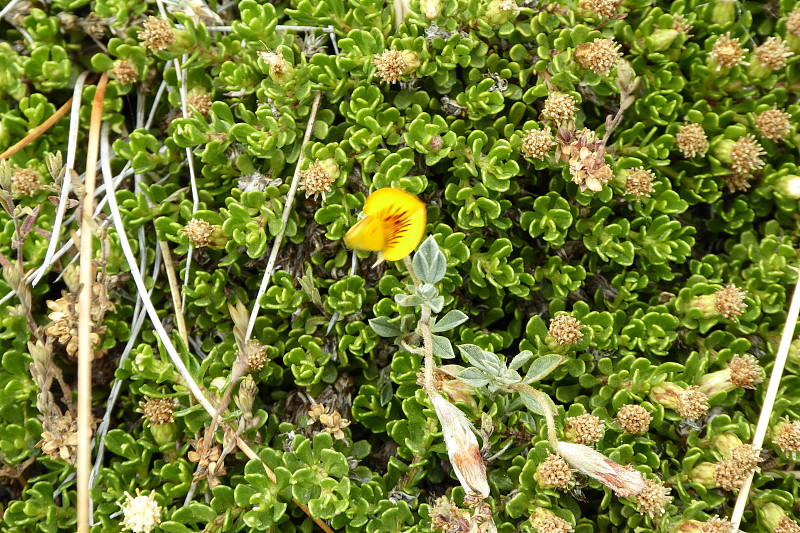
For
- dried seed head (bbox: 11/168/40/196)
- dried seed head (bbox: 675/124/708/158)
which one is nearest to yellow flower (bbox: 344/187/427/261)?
dried seed head (bbox: 675/124/708/158)

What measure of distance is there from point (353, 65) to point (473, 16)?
1.49 ft

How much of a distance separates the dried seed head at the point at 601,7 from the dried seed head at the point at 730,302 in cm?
104

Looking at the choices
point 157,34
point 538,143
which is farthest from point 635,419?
point 157,34

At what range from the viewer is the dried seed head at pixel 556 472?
73.3 inches

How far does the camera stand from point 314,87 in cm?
221

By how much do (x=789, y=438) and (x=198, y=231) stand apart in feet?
6.64

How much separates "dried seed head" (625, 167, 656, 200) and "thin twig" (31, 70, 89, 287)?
6.04 feet

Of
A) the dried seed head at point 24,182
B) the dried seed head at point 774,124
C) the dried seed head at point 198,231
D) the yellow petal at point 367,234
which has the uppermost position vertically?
the dried seed head at point 774,124

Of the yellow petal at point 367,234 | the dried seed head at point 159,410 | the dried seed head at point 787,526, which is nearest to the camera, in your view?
the yellow petal at point 367,234

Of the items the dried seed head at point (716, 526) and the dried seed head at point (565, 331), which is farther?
the dried seed head at point (565, 331)

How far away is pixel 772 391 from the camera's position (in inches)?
82.7

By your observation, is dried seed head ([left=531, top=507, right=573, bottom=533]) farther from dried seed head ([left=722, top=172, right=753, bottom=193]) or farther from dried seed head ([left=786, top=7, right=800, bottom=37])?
dried seed head ([left=786, top=7, right=800, bottom=37])

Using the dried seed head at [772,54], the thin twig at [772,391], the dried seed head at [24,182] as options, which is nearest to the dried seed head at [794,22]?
the dried seed head at [772,54]

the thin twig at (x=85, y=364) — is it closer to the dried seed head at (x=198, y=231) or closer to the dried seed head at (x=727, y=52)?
the dried seed head at (x=198, y=231)
